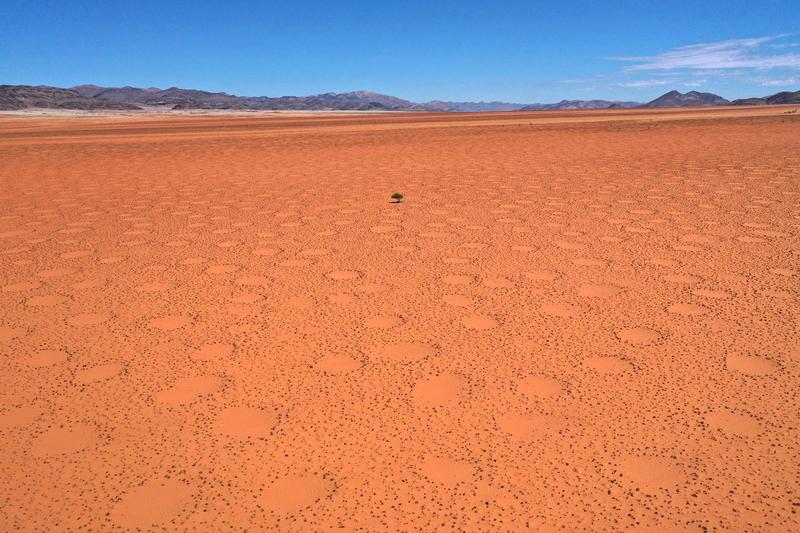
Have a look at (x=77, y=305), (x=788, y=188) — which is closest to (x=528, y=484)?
(x=77, y=305)

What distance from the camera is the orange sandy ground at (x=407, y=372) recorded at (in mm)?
1484

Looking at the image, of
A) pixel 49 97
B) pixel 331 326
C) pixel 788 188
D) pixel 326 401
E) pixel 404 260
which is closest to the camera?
pixel 326 401

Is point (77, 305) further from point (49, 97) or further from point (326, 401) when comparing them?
point (49, 97)

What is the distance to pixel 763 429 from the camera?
171 centimetres

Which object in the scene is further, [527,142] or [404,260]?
[527,142]

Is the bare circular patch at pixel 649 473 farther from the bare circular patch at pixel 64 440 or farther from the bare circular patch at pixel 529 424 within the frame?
the bare circular patch at pixel 64 440

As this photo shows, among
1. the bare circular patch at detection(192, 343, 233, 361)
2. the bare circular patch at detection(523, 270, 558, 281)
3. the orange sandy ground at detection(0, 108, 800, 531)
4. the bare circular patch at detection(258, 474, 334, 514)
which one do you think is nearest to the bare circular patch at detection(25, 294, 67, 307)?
the orange sandy ground at detection(0, 108, 800, 531)

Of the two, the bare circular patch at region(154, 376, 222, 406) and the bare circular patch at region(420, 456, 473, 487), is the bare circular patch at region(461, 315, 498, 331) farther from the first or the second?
the bare circular patch at region(154, 376, 222, 406)

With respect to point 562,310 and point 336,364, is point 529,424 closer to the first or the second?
point 336,364

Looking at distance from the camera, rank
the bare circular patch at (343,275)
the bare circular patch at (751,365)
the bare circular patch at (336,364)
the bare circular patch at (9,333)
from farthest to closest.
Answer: the bare circular patch at (343,275) → the bare circular patch at (9,333) → the bare circular patch at (336,364) → the bare circular patch at (751,365)

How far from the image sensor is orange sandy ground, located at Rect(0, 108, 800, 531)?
1484mm

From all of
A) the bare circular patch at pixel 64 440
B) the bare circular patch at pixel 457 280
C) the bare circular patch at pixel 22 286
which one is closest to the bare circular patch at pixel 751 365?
the bare circular patch at pixel 457 280

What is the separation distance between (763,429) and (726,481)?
339mm

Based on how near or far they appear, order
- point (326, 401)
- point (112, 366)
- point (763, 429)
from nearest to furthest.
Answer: point (763, 429) → point (326, 401) → point (112, 366)
